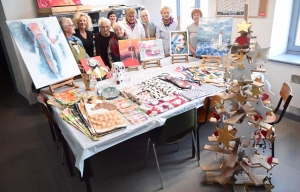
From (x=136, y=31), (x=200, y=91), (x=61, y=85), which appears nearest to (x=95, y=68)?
(x=61, y=85)

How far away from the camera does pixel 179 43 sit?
116 inches

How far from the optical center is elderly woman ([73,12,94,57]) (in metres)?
2.90

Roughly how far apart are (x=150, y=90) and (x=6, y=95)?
11.6ft

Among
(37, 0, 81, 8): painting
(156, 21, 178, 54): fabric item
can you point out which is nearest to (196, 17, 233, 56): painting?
(156, 21, 178, 54): fabric item

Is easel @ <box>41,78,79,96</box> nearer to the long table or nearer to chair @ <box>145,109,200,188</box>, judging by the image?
the long table

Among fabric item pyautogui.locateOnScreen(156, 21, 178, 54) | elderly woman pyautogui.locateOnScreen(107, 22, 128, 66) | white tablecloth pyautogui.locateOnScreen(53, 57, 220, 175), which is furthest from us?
fabric item pyautogui.locateOnScreen(156, 21, 178, 54)

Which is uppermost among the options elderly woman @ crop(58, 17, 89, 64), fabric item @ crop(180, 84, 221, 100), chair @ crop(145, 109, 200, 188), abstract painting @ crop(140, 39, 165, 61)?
elderly woman @ crop(58, 17, 89, 64)

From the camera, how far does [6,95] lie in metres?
4.46

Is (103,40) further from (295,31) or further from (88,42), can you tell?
(295,31)

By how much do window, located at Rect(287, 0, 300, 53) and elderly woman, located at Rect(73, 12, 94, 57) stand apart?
259 centimetres

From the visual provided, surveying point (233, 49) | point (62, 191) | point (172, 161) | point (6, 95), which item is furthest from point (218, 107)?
point (6, 95)

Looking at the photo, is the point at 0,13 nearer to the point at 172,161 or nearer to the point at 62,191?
the point at 62,191

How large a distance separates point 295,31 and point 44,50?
119 inches

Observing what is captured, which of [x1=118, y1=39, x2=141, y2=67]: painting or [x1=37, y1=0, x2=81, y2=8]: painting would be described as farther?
[x1=37, y1=0, x2=81, y2=8]: painting
